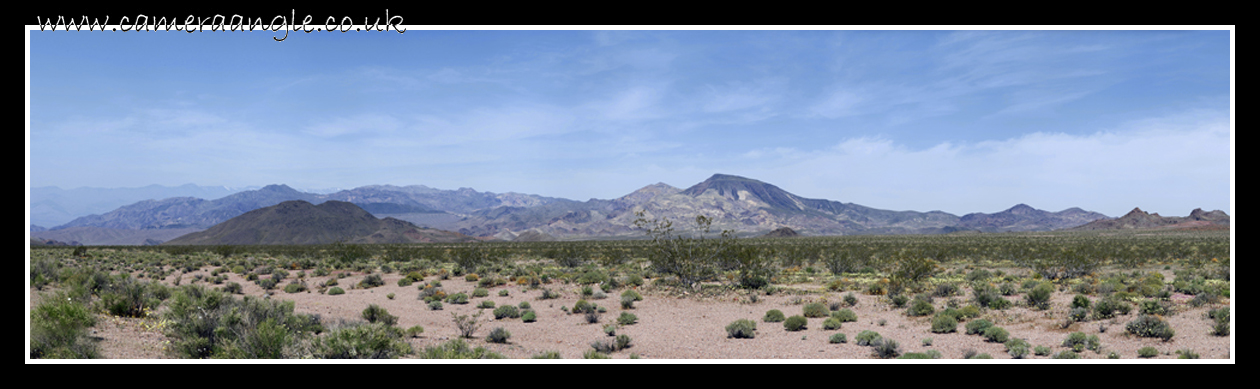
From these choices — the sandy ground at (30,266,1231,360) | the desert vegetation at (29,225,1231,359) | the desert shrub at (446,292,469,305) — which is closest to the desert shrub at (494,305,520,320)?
the desert vegetation at (29,225,1231,359)

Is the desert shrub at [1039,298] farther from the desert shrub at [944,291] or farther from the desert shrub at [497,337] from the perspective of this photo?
the desert shrub at [497,337]

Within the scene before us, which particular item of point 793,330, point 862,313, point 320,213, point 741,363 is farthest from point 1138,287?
point 320,213

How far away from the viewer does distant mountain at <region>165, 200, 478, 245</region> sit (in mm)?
171875

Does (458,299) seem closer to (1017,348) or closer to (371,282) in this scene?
(371,282)

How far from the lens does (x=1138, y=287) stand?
842 inches

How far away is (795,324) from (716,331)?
217 centimetres

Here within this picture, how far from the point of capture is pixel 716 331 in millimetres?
15703

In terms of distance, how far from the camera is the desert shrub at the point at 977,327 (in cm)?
1423

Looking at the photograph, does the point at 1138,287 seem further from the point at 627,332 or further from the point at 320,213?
the point at 320,213

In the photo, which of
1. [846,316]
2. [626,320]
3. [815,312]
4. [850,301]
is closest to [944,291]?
[850,301]

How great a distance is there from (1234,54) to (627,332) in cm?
1264

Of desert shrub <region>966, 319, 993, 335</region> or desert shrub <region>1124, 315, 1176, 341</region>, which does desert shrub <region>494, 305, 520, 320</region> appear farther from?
desert shrub <region>1124, 315, 1176, 341</region>

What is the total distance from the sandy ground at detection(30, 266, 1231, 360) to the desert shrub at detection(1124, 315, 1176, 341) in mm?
211

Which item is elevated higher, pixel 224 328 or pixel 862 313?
pixel 224 328
